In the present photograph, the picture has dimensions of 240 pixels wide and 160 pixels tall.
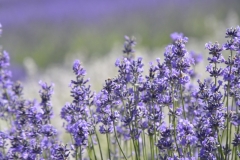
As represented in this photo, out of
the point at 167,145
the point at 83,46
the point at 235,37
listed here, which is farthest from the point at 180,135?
the point at 83,46

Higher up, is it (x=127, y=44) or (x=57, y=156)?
(x=127, y=44)

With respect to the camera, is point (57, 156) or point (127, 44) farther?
point (127, 44)

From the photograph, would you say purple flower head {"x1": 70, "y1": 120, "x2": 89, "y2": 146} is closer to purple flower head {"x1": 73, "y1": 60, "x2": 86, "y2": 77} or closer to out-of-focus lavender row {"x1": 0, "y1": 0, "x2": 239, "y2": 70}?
purple flower head {"x1": 73, "y1": 60, "x2": 86, "y2": 77}

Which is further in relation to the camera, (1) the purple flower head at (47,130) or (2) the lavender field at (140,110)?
(1) the purple flower head at (47,130)

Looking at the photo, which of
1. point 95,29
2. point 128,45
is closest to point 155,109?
point 128,45

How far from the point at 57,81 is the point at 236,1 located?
16.4 metres

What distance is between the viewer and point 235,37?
2873mm

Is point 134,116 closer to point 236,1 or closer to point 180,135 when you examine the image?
point 180,135

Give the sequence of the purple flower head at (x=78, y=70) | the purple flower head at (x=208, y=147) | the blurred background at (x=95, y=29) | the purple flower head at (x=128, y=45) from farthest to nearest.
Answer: the blurred background at (x=95, y=29), the purple flower head at (x=128, y=45), the purple flower head at (x=78, y=70), the purple flower head at (x=208, y=147)

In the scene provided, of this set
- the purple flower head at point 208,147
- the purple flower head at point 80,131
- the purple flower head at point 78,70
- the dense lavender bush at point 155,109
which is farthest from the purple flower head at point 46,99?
the purple flower head at point 208,147

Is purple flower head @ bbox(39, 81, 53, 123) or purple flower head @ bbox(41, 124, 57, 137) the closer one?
purple flower head @ bbox(41, 124, 57, 137)

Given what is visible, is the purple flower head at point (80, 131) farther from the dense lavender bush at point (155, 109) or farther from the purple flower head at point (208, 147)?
the purple flower head at point (208, 147)

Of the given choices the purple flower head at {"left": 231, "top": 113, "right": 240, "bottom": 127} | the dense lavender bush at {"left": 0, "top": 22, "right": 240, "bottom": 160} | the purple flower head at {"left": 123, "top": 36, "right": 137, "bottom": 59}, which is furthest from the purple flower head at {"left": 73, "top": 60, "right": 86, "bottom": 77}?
the purple flower head at {"left": 231, "top": 113, "right": 240, "bottom": 127}

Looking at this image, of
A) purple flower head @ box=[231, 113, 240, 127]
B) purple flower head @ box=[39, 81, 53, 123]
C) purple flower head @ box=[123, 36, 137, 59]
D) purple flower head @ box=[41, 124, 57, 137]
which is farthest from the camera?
purple flower head @ box=[123, 36, 137, 59]
